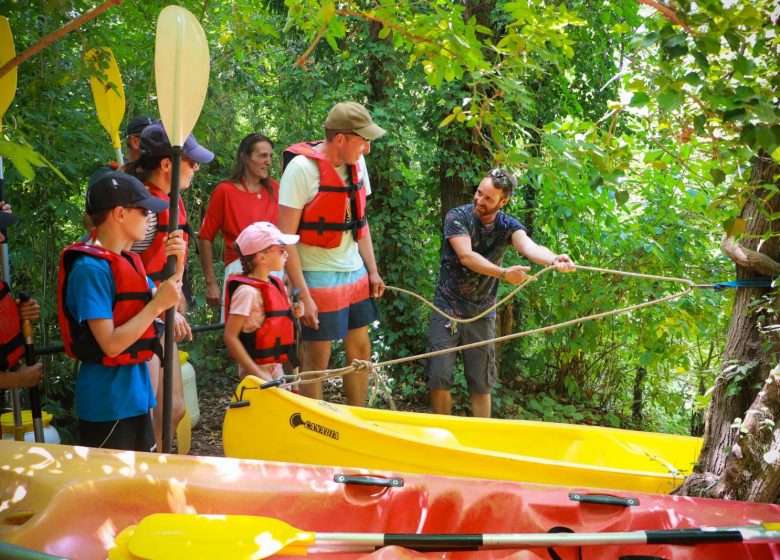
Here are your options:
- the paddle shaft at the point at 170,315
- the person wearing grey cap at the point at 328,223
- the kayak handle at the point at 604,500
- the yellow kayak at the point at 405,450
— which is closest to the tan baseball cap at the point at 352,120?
the person wearing grey cap at the point at 328,223

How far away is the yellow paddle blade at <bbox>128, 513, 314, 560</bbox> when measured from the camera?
1811 mm

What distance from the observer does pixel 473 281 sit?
3.86 meters

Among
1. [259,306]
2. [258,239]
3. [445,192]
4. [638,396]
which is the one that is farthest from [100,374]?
[638,396]

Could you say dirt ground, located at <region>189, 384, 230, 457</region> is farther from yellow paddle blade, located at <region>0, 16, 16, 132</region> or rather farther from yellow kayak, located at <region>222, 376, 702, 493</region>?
yellow paddle blade, located at <region>0, 16, 16, 132</region>

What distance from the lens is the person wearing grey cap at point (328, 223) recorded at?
3.52 meters

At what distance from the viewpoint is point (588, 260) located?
511 centimetres

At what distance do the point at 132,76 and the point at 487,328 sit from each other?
2684mm

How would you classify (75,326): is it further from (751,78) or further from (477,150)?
(477,150)

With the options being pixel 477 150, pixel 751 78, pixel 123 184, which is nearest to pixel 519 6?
pixel 751 78

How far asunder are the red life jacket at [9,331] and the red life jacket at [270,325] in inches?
32.4

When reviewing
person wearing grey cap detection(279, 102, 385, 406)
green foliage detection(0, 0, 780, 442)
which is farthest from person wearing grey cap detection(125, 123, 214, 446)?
green foliage detection(0, 0, 780, 442)

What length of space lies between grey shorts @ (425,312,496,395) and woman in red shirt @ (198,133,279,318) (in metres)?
1.07

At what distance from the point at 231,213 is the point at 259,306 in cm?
79

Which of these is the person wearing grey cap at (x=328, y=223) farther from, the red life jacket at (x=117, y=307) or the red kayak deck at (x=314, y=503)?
the red kayak deck at (x=314, y=503)
